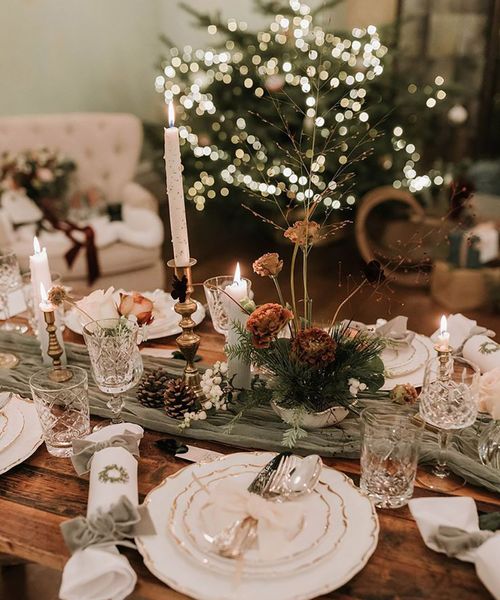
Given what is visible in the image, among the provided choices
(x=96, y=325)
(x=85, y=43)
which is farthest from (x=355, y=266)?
(x=96, y=325)

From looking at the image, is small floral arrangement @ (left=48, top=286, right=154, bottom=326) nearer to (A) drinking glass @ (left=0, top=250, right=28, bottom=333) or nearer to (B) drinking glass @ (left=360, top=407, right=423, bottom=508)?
(A) drinking glass @ (left=0, top=250, right=28, bottom=333)

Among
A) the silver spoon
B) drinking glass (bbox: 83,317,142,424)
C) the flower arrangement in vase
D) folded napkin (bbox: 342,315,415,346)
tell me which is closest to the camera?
the silver spoon

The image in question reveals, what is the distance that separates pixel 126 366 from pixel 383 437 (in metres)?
0.51

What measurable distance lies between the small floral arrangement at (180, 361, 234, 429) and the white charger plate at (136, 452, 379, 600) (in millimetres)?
212

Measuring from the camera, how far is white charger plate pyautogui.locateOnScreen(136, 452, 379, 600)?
2.85ft

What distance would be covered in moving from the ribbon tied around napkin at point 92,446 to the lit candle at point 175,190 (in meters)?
0.32

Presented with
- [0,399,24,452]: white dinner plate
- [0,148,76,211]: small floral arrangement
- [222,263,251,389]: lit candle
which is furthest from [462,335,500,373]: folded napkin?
[0,148,76,211]: small floral arrangement

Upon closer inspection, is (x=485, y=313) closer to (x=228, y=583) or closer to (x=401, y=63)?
(x=401, y=63)

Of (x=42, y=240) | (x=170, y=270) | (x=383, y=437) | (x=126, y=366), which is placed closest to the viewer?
(x=383, y=437)

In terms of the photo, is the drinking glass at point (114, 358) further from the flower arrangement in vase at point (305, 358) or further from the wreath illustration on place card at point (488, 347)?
the wreath illustration on place card at point (488, 347)

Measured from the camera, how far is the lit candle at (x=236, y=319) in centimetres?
128

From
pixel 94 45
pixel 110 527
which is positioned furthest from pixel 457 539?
pixel 94 45

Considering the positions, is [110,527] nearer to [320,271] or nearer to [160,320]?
[160,320]

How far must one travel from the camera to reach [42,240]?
3168mm
